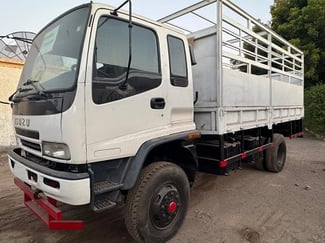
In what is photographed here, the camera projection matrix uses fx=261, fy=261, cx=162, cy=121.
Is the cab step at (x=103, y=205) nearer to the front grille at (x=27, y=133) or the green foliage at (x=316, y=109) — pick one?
the front grille at (x=27, y=133)

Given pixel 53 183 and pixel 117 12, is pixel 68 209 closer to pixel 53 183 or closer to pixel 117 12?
pixel 53 183

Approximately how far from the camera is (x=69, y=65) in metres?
2.31

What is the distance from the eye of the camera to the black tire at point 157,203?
261cm

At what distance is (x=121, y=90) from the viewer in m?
2.48

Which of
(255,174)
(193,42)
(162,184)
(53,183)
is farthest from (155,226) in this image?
(255,174)

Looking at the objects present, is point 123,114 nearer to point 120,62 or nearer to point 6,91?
point 120,62

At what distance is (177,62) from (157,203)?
165 cm

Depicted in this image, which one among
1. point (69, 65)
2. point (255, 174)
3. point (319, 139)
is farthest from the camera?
point (319, 139)

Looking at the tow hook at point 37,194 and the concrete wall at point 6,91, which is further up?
the concrete wall at point 6,91

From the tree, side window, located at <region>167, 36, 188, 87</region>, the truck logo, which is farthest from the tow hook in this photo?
the tree

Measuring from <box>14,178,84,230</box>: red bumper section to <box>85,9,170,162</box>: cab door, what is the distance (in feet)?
1.91

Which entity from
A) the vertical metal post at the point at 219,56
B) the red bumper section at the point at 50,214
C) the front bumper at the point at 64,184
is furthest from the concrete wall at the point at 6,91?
the vertical metal post at the point at 219,56

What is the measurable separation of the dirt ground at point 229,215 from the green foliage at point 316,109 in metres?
6.86

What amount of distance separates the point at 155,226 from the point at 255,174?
357 cm
